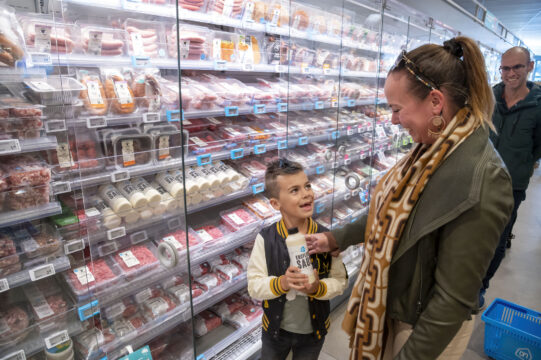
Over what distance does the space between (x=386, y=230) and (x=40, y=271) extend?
1562mm

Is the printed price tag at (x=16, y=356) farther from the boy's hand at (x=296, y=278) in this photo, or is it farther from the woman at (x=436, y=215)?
the woman at (x=436, y=215)

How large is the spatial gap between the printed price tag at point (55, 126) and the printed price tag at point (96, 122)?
184 mm

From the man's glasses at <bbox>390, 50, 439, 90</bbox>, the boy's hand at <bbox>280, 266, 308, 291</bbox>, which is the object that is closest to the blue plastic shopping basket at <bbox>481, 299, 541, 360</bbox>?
the boy's hand at <bbox>280, 266, 308, 291</bbox>

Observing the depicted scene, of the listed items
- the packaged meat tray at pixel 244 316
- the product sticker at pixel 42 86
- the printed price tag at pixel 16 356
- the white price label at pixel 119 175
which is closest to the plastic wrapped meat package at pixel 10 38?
the product sticker at pixel 42 86

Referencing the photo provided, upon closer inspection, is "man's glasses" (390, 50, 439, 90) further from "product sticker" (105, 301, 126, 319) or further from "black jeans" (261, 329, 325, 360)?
"product sticker" (105, 301, 126, 319)

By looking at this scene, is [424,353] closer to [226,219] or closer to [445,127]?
[445,127]

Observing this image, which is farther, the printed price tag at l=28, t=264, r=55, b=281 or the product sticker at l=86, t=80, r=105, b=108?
the product sticker at l=86, t=80, r=105, b=108

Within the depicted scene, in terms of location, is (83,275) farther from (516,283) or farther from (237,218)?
(516,283)

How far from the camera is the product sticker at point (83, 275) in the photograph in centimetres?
171

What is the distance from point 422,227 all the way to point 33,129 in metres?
1.74

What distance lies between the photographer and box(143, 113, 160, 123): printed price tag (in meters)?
1.73

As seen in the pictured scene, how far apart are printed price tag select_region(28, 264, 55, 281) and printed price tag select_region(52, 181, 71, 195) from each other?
1.17ft

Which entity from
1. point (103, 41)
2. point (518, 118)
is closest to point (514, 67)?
point (518, 118)

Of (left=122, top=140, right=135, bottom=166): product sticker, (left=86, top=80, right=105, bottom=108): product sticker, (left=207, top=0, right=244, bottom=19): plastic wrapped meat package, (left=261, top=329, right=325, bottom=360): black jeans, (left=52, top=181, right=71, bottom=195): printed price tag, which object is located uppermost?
(left=207, top=0, right=244, bottom=19): plastic wrapped meat package
